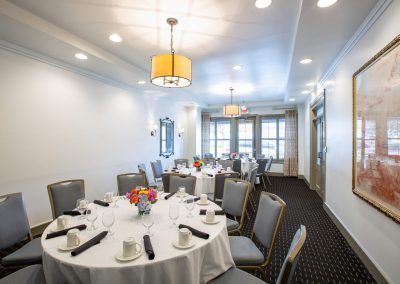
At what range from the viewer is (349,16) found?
2352 mm

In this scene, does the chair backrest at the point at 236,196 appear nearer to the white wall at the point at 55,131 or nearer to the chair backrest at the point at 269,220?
the chair backrest at the point at 269,220

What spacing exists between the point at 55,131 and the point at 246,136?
715 cm

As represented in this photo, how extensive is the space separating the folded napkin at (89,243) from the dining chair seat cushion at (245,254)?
110 cm

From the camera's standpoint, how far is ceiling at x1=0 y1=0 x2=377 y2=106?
2.39 metres

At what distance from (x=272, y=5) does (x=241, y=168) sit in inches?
172

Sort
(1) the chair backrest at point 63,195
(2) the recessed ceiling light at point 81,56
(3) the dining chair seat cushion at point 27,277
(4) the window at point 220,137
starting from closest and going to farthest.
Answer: (3) the dining chair seat cushion at point 27,277 → (1) the chair backrest at point 63,195 → (2) the recessed ceiling light at point 81,56 → (4) the window at point 220,137

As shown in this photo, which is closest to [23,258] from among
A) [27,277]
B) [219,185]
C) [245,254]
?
[27,277]

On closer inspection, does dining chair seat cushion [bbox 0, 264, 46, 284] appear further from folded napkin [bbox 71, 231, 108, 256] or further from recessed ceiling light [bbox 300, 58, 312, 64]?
recessed ceiling light [bbox 300, 58, 312, 64]

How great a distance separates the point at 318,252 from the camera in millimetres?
2889

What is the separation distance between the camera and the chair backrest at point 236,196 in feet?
8.55

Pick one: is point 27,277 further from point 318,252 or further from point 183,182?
point 318,252

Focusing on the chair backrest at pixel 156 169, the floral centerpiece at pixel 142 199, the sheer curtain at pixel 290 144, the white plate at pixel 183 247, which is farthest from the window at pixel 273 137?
the white plate at pixel 183 247

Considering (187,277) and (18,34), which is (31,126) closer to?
(18,34)

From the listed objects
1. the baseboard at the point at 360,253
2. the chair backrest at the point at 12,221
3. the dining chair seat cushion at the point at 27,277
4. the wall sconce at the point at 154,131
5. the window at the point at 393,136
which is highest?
the wall sconce at the point at 154,131
